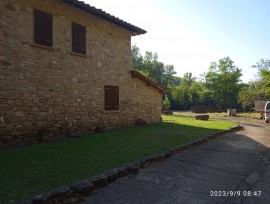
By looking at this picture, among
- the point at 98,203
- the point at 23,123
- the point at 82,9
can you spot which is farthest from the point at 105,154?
the point at 82,9

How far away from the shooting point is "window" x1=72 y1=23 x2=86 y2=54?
10.9 metres

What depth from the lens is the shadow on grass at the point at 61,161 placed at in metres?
4.48

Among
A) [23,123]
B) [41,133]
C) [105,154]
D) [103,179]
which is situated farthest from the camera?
[41,133]

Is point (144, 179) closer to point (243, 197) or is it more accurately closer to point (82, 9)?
point (243, 197)

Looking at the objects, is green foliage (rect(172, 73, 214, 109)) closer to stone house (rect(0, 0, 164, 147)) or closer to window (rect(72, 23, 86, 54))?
stone house (rect(0, 0, 164, 147))

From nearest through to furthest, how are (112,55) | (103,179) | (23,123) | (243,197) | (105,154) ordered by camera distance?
(243,197) → (103,179) → (105,154) → (23,123) → (112,55)

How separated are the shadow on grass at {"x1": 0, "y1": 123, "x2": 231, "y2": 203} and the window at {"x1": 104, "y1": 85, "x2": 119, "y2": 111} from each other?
351 centimetres

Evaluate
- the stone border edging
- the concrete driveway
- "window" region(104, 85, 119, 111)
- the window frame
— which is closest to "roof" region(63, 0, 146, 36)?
the window frame

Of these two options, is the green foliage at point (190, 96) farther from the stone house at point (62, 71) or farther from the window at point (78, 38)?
the window at point (78, 38)

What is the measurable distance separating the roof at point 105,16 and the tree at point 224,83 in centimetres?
3521

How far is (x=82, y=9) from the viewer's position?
1101 cm

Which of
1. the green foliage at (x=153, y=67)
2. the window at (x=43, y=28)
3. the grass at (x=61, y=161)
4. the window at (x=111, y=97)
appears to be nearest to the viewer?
the grass at (x=61, y=161)

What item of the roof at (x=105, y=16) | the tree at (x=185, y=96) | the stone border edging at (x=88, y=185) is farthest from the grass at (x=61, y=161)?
the tree at (x=185, y=96)

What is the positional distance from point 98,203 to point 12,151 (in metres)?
4.61
